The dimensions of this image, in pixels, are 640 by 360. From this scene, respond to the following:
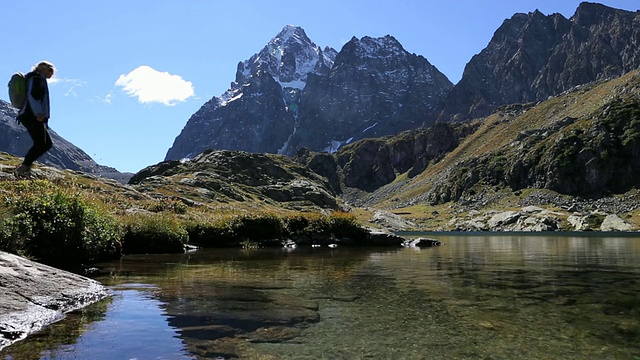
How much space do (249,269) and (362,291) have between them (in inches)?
346

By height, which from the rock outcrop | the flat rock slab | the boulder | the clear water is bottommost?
the clear water

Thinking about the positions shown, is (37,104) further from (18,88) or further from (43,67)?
(43,67)

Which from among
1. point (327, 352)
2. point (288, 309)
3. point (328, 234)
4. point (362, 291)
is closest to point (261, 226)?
point (328, 234)

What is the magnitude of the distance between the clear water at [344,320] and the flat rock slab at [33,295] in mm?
460

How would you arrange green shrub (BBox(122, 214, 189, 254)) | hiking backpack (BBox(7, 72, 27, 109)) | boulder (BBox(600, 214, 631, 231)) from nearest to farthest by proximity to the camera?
hiking backpack (BBox(7, 72, 27, 109)) → green shrub (BBox(122, 214, 189, 254)) → boulder (BBox(600, 214, 631, 231))

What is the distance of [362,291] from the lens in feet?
53.4

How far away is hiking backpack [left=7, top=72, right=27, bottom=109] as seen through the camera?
16.0 metres

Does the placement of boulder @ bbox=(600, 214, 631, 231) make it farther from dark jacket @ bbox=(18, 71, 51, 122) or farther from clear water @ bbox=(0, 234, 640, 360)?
dark jacket @ bbox=(18, 71, 51, 122)

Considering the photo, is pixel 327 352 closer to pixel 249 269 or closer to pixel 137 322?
pixel 137 322

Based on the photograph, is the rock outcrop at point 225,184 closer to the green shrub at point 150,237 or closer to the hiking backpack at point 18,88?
the green shrub at point 150,237

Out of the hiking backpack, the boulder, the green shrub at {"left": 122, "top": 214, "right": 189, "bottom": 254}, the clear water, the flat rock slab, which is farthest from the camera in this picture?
the boulder

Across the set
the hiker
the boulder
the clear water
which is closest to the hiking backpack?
the hiker

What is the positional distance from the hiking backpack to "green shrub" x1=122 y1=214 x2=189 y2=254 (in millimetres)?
17693

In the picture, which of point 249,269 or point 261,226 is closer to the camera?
point 249,269
